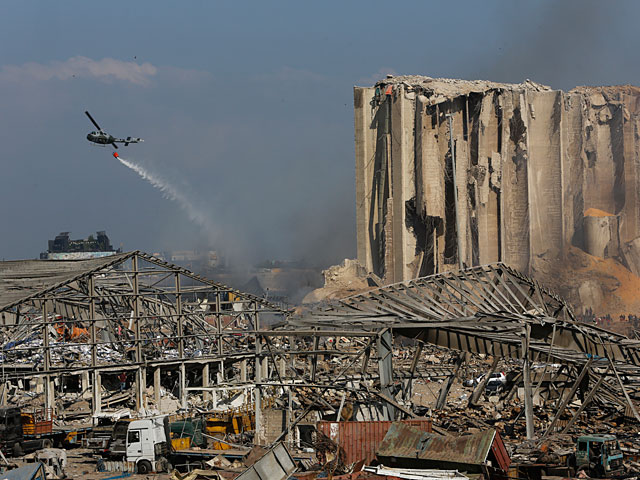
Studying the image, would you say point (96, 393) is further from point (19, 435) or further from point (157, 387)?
point (19, 435)

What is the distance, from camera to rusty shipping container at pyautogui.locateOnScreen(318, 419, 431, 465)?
25.4 m

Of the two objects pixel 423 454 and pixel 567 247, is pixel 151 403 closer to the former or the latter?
pixel 423 454

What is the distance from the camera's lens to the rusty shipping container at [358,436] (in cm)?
2541

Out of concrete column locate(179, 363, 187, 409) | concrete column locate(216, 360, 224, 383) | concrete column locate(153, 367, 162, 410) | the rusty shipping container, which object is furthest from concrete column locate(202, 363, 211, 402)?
the rusty shipping container

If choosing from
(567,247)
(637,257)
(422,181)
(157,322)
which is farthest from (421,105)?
(157,322)

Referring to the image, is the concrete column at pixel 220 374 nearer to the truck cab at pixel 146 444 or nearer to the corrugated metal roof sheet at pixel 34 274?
the corrugated metal roof sheet at pixel 34 274

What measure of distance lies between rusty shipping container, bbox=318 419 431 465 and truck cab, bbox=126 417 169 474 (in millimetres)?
5673

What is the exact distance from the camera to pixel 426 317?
30875mm

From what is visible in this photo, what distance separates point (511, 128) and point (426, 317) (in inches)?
2127

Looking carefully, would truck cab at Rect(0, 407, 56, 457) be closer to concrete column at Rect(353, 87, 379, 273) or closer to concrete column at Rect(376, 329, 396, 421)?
concrete column at Rect(376, 329, 396, 421)

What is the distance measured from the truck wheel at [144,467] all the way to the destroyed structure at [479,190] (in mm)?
50618

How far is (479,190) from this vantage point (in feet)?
260

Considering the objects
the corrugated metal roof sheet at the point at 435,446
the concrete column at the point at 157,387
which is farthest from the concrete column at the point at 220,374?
the corrugated metal roof sheet at the point at 435,446

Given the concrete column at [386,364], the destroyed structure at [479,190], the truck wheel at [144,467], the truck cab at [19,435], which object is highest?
the destroyed structure at [479,190]
